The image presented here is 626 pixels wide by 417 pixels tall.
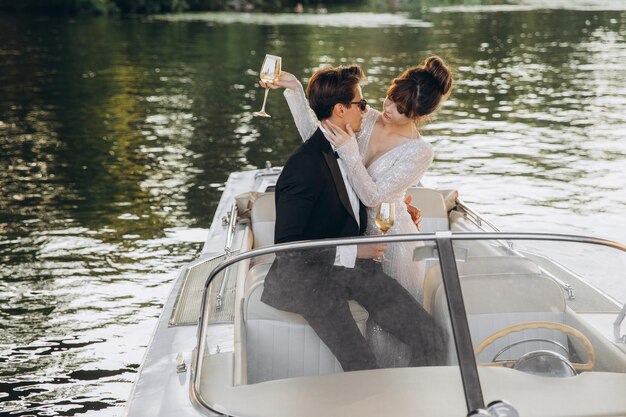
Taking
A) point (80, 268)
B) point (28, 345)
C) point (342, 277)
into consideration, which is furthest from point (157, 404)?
point (80, 268)

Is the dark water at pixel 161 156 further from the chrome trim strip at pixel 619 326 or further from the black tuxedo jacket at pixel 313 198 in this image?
the chrome trim strip at pixel 619 326

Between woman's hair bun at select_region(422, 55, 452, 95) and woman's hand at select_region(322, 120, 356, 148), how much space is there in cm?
49

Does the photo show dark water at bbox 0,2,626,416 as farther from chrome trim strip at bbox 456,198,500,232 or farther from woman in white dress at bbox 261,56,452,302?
chrome trim strip at bbox 456,198,500,232

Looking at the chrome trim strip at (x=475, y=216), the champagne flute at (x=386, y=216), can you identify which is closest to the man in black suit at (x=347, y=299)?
the champagne flute at (x=386, y=216)

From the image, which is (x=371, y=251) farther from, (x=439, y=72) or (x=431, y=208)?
(x=431, y=208)

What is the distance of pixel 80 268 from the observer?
7449 mm

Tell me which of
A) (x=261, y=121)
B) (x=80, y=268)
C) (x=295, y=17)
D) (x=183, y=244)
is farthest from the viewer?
(x=295, y=17)

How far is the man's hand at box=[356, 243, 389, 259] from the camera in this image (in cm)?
282

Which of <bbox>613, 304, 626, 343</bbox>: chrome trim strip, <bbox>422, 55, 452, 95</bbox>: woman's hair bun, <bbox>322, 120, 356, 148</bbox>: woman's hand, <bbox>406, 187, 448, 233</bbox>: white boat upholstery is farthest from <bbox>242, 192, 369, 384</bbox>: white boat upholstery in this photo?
<bbox>406, 187, 448, 233</bbox>: white boat upholstery

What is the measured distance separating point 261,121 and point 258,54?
10.8m

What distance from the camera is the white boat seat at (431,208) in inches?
212

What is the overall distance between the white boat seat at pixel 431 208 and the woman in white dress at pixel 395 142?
3.17 feet

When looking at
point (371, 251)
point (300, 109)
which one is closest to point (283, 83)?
point (300, 109)

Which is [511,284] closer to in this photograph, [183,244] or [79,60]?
[183,244]
